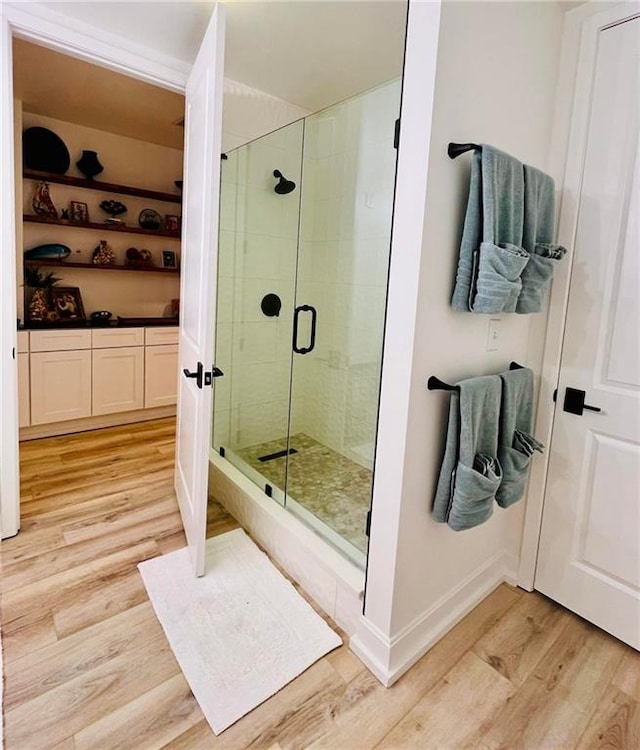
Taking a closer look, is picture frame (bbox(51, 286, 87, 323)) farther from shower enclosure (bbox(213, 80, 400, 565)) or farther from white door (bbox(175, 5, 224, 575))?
white door (bbox(175, 5, 224, 575))

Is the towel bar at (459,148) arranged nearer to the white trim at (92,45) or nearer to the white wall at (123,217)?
the white trim at (92,45)

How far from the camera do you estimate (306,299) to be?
2.85m

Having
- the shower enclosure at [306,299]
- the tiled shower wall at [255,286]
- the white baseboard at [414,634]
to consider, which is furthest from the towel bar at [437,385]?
the tiled shower wall at [255,286]

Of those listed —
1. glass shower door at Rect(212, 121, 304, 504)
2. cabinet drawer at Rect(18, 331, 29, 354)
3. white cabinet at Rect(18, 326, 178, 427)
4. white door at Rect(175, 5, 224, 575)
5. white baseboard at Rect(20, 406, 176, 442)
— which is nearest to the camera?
white door at Rect(175, 5, 224, 575)

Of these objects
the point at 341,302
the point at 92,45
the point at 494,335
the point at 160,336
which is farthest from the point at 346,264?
the point at 160,336

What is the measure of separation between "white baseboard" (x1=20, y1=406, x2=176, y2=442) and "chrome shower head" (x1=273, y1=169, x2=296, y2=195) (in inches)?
87.2

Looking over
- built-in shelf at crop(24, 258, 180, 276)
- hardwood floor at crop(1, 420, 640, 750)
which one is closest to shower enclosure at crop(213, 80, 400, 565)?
hardwood floor at crop(1, 420, 640, 750)

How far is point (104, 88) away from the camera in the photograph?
2889mm

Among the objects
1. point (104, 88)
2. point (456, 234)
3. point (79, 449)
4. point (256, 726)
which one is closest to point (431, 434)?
point (456, 234)

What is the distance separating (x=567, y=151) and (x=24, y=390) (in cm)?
354

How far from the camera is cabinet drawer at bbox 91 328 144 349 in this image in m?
3.45

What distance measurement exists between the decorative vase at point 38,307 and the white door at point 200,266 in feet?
6.19

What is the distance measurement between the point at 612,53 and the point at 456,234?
0.92 meters

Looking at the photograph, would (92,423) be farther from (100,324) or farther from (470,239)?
(470,239)
